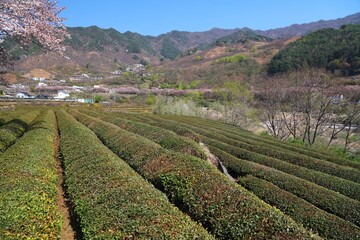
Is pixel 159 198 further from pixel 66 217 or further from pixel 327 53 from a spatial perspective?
pixel 327 53

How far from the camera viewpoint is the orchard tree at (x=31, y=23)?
11484 millimetres

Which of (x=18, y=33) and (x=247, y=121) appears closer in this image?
(x=18, y=33)

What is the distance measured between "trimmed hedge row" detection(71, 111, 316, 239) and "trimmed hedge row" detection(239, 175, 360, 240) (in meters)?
2.52

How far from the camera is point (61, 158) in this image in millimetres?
13734

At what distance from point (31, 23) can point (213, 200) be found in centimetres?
1077

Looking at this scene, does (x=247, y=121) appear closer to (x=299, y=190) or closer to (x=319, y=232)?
(x=299, y=190)

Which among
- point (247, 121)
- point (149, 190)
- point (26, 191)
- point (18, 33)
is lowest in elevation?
point (247, 121)

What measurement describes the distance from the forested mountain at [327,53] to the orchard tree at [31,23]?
5867 centimetres

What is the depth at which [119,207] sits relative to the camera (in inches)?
269

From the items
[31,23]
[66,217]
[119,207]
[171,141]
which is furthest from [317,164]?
[31,23]

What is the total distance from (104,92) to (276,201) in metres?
88.9

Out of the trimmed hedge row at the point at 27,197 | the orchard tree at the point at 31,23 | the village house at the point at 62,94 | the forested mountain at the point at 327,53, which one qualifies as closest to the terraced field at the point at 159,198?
the trimmed hedge row at the point at 27,197

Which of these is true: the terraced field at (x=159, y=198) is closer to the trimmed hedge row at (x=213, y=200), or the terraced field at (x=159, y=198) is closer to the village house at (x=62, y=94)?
the trimmed hedge row at (x=213, y=200)

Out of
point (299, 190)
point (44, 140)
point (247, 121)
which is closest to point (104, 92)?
point (247, 121)
